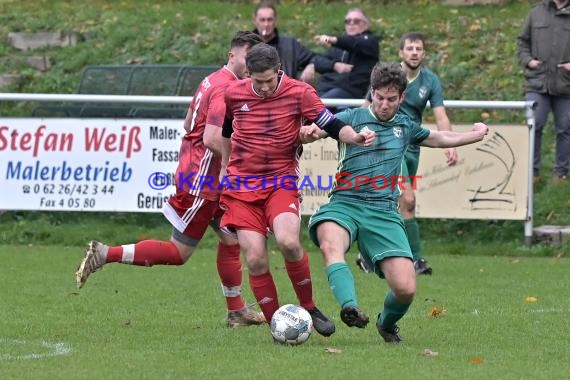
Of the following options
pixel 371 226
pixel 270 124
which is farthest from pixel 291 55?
pixel 371 226

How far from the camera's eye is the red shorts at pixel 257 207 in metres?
7.87

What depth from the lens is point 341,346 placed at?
7629mm

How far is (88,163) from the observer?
46.1 feet

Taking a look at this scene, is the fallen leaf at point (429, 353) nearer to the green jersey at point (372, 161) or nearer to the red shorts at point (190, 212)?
the green jersey at point (372, 161)

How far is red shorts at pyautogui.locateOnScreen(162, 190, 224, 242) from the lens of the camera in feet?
29.2

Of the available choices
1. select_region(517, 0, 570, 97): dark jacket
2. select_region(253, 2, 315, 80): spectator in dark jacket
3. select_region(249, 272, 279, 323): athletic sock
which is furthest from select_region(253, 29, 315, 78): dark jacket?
select_region(249, 272, 279, 323): athletic sock

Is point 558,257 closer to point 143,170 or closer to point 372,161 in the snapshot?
point 143,170

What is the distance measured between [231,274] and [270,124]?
1391mm

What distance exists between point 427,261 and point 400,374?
6069mm

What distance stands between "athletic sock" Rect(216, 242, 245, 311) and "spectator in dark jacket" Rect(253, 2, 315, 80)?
4336 millimetres

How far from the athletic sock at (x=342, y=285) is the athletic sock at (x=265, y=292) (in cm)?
58

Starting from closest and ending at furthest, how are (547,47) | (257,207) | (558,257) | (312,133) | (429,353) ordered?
(429,353)
(312,133)
(257,207)
(558,257)
(547,47)

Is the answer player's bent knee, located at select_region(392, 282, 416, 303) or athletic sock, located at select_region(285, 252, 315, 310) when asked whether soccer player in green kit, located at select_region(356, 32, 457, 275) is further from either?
player's bent knee, located at select_region(392, 282, 416, 303)

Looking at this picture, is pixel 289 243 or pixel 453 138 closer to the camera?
pixel 289 243
